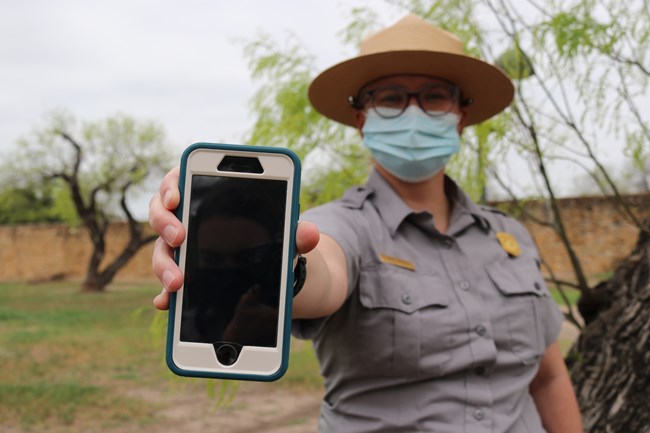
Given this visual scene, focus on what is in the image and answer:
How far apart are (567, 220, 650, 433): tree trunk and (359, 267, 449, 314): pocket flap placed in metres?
1.30

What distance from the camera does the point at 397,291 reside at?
1.46 metres

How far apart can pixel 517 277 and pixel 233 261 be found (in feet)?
3.06

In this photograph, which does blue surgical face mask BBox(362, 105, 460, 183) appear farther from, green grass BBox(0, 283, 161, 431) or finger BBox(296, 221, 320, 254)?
green grass BBox(0, 283, 161, 431)

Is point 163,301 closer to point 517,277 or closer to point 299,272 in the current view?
point 299,272

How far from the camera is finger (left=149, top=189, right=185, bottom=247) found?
0.89 meters

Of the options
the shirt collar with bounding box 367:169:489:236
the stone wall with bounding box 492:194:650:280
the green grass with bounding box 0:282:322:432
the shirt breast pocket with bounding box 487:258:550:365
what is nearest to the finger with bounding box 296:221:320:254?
the shirt collar with bounding box 367:169:489:236

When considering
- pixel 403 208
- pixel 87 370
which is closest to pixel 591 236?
pixel 87 370

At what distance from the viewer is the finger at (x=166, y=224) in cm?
89

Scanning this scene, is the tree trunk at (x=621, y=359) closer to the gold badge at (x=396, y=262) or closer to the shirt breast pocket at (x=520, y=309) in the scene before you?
the shirt breast pocket at (x=520, y=309)

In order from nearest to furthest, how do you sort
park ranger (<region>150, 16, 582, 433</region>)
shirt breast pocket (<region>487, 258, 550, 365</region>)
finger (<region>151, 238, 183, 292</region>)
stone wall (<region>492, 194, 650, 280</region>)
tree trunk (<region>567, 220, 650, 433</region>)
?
finger (<region>151, 238, 183, 292</region>) < park ranger (<region>150, 16, 582, 433</region>) < shirt breast pocket (<region>487, 258, 550, 365</region>) < tree trunk (<region>567, 220, 650, 433</region>) < stone wall (<region>492, 194, 650, 280</region>)

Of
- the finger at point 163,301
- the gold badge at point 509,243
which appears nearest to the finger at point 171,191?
the finger at point 163,301

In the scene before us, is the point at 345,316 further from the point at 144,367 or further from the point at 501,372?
the point at 144,367

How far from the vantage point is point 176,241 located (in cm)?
89

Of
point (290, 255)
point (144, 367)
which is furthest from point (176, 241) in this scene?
point (144, 367)
